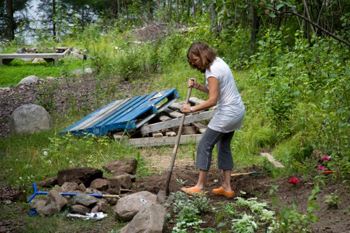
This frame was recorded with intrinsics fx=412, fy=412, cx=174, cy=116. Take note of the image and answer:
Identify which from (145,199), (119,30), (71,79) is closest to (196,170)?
(145,199)

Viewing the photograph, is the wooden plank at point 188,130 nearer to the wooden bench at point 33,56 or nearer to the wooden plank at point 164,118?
the wooden plank at point 164,118

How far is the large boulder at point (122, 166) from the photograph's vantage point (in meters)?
5.61

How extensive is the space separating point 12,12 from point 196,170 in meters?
19.0

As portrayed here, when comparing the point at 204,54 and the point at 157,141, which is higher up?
the point at 204,54

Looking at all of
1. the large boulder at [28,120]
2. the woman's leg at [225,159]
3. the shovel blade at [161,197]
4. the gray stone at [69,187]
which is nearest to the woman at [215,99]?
the woman's leg at [225,159]

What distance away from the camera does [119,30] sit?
57.6ft

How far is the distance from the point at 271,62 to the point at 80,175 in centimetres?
477

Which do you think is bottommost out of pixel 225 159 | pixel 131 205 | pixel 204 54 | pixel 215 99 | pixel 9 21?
pixel 131 205

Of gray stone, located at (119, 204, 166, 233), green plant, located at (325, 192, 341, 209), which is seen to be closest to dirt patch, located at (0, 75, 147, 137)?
gray stone, located at (119, 204, 166, 233)

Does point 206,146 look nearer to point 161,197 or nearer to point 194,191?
point 194,191

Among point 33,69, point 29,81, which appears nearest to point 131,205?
point 29,81

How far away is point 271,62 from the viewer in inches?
324

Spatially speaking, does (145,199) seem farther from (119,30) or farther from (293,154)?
(119,30)

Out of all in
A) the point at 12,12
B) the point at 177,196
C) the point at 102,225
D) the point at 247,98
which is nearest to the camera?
the point at 102,225
